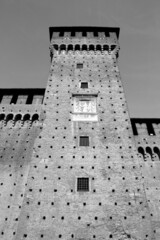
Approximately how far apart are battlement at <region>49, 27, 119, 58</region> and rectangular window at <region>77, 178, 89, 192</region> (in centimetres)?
947

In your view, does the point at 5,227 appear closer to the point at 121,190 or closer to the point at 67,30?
the point at 121,190

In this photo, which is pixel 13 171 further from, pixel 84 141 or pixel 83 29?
pixel 83 29

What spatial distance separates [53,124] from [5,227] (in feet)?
15.1

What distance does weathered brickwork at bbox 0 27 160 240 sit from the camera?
7836 mm

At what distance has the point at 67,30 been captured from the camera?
58.0ft

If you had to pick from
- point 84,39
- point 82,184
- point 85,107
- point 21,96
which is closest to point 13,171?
point 82,184

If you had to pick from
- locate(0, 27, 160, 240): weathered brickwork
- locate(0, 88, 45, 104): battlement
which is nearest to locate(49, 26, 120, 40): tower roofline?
locate(0, 27, 160, 240): weathered brickwork

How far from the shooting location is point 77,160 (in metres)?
9.54

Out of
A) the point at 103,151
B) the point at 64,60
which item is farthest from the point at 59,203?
the point at 64,60

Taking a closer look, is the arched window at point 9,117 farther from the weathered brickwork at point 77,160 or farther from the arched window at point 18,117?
the arched window at point 18,117

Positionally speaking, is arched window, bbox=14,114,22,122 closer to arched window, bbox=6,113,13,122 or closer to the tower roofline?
arched window, bbox=6,113,13,122

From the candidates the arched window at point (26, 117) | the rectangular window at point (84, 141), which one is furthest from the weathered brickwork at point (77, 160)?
the rectangular window at point (84, 141)

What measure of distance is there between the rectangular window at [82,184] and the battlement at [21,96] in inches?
293

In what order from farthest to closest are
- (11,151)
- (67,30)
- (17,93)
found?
1. (67,30)
2. (17,93)
3. (11,151)
